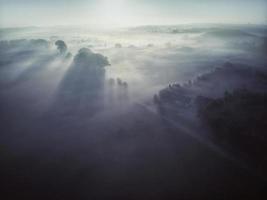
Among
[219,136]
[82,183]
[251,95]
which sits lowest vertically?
[82,183]

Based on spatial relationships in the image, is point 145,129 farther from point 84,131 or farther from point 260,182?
point 260,182

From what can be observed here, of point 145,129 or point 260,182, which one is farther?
point 145,129

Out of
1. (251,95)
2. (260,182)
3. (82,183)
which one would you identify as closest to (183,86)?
(251,95)

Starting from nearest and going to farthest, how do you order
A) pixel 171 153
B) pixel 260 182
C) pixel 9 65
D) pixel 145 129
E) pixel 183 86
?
pixel 260 182 < pixel 171 153 < pixel 145 129 < pixel 183 86 < pixel 9 65

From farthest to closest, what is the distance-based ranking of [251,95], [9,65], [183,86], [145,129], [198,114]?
[9,65] → [183,86] → [251,95] → [198,114] → [145,129]

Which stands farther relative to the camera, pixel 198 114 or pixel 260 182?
pixel 198 114

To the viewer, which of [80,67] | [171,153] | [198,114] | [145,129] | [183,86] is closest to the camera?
[171,153]

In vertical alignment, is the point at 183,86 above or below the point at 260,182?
above

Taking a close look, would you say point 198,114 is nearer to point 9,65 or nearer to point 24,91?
point 24,91

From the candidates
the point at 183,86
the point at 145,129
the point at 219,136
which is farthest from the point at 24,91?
the point at 219,136
